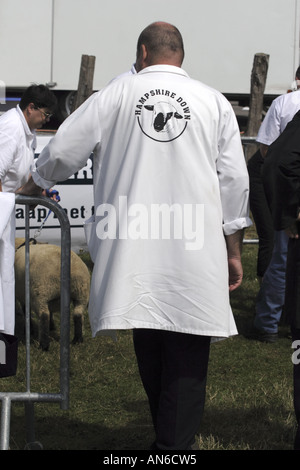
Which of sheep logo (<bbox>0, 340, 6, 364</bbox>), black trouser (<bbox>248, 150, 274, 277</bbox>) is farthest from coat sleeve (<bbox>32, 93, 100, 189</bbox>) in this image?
black trouser (<bbox>248, 150, 274, 277</bbox>)

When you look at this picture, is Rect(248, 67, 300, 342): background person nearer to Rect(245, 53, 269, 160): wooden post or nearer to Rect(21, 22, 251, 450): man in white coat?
Rect(21, 22, 251, 450): man in white coat

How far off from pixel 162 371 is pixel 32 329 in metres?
3.00

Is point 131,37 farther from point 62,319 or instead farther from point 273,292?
point 62,319

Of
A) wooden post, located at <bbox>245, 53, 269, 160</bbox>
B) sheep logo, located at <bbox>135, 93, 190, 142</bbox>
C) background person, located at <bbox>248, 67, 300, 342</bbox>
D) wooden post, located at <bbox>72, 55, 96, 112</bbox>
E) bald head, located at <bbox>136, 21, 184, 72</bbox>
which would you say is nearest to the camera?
sheep logo, located at <bbox>135, 93, 190, 142</bbox>

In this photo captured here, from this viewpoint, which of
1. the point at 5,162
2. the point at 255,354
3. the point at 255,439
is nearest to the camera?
the point at 255,439

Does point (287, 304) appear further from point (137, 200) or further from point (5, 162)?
point (5, 162)

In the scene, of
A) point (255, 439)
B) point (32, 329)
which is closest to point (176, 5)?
point (32, 329)

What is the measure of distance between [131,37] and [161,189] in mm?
11450

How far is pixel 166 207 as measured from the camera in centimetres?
346

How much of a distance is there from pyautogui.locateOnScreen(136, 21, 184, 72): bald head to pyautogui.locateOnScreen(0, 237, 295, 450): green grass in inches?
71.0

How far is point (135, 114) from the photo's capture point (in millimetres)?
3447

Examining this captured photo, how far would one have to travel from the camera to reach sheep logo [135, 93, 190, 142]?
3434 mm

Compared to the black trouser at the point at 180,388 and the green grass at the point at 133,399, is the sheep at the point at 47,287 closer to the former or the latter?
the green grass at the point at 133,399

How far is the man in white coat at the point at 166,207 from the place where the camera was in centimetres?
344
